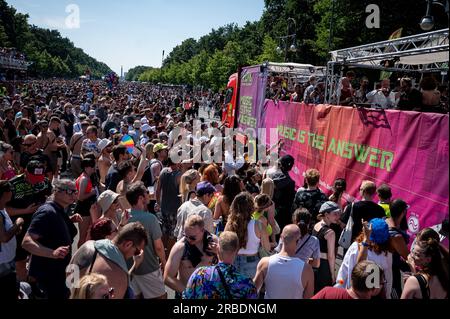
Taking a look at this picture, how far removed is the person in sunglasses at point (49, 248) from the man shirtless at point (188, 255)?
3.44ft

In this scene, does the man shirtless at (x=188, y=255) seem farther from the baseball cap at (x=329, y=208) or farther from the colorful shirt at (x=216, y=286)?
the baseball cap at (x=329, y=208)

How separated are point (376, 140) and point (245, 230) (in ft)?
12.2

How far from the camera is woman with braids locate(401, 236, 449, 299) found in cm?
237

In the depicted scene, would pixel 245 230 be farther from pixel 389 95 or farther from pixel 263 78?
pixel 263 78

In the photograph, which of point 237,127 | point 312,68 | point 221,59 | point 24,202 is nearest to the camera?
point 24,202

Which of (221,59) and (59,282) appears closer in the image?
(59,282)

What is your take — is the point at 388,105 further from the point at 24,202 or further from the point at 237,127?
the point at 24,202

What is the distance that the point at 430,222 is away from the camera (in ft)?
18.2

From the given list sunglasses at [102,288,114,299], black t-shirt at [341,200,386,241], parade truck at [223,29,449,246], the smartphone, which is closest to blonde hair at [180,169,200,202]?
black t-shirt at [341,200,386,241]

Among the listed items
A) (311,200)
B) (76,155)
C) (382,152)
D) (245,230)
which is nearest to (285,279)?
(245,230)

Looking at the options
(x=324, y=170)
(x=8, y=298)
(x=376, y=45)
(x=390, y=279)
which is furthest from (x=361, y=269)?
(x=376, y=45)

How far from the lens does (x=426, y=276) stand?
3283 mm

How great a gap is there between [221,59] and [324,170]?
4378 cm

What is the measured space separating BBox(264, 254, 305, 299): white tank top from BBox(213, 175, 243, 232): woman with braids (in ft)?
5.52
